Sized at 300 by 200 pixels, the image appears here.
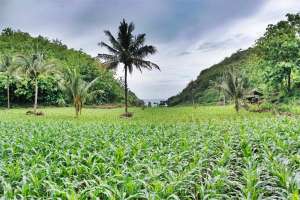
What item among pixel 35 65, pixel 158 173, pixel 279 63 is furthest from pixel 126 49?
pixel 158 173

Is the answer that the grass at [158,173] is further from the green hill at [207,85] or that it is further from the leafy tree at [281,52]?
the green hill at [207,85]

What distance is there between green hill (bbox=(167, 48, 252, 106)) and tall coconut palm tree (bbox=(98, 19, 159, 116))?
26467 millimetres

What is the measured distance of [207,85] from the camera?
66938mm

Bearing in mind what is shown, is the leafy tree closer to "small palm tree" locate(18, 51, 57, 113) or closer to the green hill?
"small palm tree" locate(18, 51, 57, 113)

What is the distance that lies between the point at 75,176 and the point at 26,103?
134 ft

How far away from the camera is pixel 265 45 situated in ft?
106

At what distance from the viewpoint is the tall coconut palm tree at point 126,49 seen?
3106 centimetres

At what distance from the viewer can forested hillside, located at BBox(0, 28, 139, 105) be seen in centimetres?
4256

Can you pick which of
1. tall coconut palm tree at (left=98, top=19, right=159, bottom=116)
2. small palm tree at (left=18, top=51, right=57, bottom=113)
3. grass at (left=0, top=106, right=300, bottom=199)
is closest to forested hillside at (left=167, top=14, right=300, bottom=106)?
tall coconut palm tree at (left=98, top=19, right=159, bottom=116)

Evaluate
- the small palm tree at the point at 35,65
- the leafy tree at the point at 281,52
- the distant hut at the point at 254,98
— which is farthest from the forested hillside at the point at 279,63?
the small palm tree at the point at 35,65

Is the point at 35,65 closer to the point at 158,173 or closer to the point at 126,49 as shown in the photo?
the point at 126,49

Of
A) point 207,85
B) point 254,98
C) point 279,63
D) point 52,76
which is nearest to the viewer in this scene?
point 279,63

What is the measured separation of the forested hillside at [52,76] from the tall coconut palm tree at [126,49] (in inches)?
168

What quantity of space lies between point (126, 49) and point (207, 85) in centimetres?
3793
